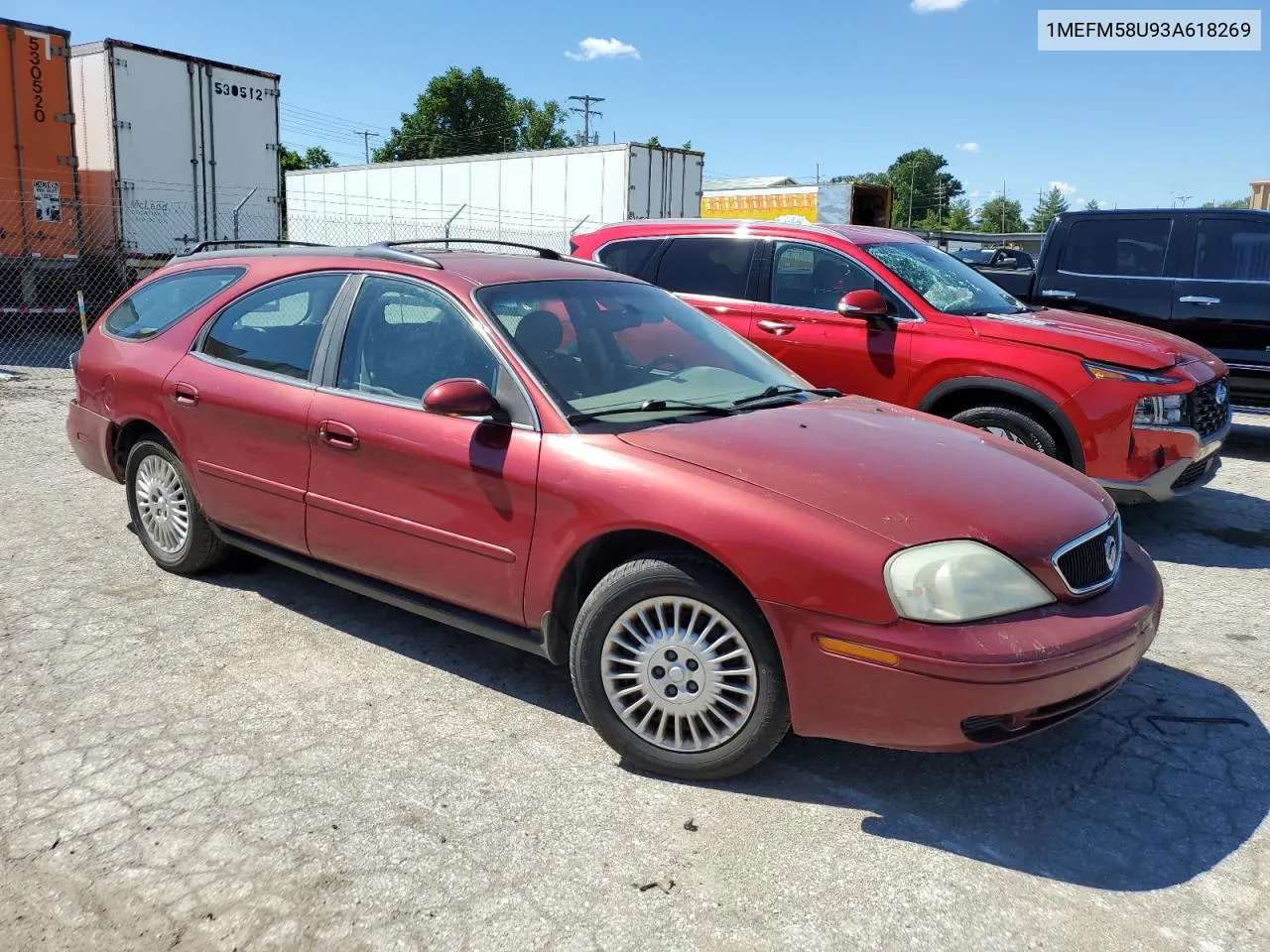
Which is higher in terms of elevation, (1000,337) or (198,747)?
(1000,337)

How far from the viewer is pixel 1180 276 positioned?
8469 mm

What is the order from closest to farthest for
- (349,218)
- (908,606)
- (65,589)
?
(908,606)
(65,589)
(349,218)

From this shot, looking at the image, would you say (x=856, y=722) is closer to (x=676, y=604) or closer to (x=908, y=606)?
(x=908, y=606)

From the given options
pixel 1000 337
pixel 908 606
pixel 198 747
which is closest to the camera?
pixel 908 606

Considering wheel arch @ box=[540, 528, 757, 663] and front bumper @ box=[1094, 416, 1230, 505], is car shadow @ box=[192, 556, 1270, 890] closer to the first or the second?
wheel arch @ box=[540, 528, 757, 663]

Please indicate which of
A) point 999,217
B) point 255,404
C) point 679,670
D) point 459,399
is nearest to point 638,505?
point 679,670

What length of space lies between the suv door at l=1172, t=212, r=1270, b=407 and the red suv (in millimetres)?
2229

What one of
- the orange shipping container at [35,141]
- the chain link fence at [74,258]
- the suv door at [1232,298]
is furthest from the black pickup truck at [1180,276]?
the orange shipping container at [35,141]

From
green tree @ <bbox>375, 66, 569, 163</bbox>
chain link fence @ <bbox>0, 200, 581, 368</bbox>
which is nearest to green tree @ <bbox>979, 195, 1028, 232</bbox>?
green tree @ <bbox>375, 66, 569, 163</bbox>

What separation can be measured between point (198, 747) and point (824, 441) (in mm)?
2278

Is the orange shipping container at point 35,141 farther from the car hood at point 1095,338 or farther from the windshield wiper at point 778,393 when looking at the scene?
the windshield wiper at point 778,393

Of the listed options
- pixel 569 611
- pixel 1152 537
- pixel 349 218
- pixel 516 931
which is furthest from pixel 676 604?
pixel 349 218

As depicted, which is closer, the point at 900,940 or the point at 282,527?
the point at 900,940

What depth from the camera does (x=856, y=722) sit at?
9.36ft
